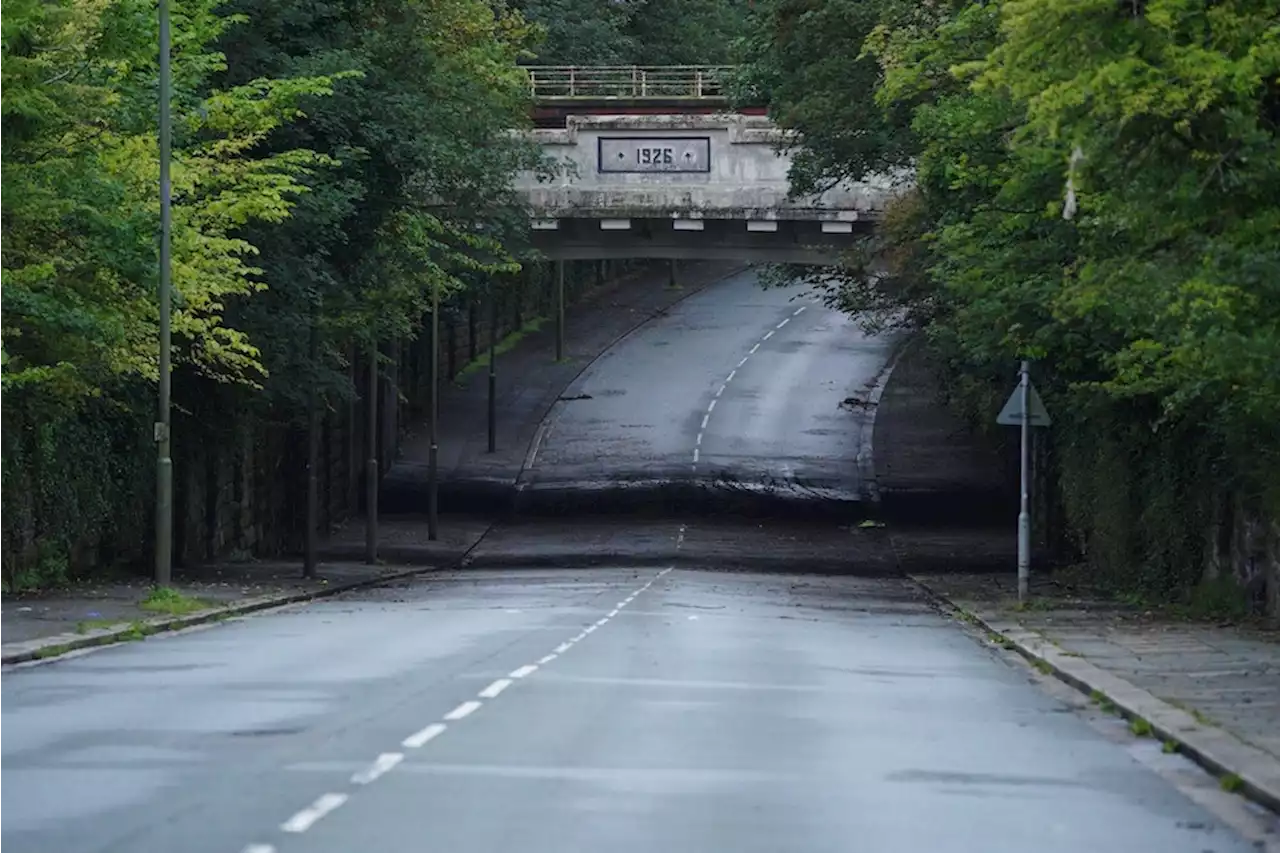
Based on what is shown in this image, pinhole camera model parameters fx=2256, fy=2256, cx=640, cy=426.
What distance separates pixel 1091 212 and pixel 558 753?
47.7 feet

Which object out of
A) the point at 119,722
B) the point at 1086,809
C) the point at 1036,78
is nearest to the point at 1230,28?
the point at 1036,78

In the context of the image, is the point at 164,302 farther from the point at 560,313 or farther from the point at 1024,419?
the point at 560,313

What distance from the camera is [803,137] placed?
48094mm

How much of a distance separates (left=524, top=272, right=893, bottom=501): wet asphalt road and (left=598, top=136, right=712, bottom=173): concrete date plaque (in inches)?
495

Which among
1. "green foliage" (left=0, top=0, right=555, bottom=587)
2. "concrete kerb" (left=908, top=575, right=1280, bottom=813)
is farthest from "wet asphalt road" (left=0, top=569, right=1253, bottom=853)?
"green foliage" (left=0, top=0, right=555, bottom=587)

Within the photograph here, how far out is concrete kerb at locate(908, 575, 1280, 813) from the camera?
43.8ft

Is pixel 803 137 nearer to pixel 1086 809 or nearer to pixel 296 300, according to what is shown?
pixel 296 300

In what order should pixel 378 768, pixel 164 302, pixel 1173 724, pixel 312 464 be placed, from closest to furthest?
pixel 378 768 < pixel 1173 724 < pixel 164 302 < pixel 312 464

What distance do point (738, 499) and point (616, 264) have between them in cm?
4183

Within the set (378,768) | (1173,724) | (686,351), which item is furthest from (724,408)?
(378,768)

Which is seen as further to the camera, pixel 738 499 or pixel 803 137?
pixel 738 499

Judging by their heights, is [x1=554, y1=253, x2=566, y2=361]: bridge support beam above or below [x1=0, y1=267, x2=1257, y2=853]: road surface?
above

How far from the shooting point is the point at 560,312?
8119cm

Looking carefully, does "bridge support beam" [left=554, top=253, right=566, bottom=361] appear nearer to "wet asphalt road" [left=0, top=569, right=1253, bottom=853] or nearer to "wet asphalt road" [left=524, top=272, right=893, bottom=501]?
"wet asphalt road" [left=524, top=272, right=893, bottom=501]
